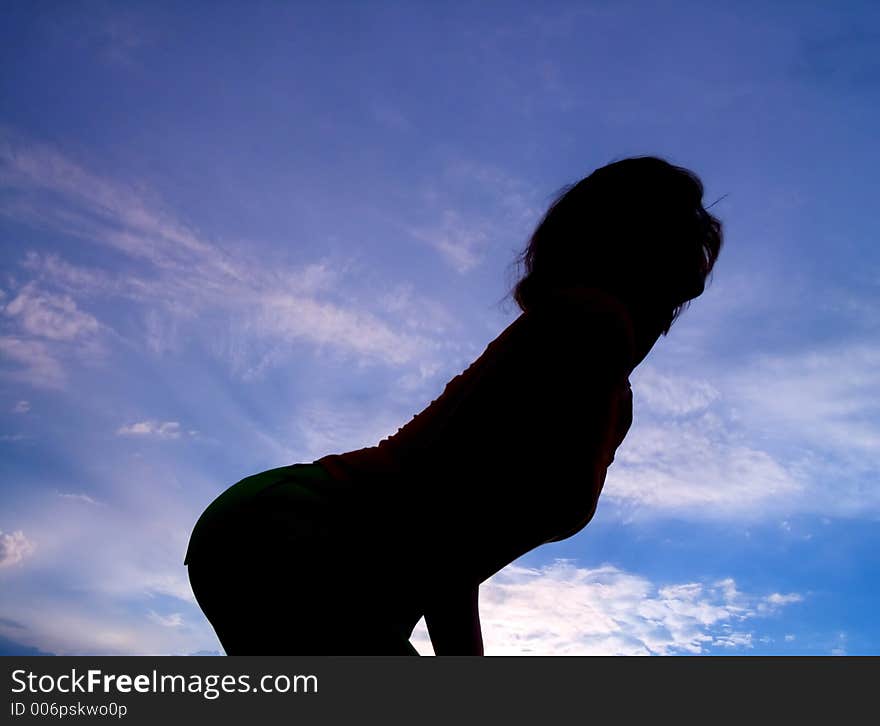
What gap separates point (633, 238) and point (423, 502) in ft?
3.85

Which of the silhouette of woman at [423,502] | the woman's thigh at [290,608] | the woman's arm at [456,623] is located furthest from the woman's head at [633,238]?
the woman's thigh at [290,608]

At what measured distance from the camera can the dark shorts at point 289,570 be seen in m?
1.67

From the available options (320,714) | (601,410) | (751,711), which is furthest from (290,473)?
(751,711)

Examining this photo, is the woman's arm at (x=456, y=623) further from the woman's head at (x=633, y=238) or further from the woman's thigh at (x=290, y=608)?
the woman's head at (x=633, y=238)

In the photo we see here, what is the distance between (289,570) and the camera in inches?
65.2

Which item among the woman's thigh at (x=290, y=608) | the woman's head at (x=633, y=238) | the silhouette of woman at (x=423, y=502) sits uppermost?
the woman's head at (x=633, y=238)

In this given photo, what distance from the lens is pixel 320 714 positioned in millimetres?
1660

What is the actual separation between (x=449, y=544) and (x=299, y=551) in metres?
0.41

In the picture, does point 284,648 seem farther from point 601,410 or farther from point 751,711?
point 751,711

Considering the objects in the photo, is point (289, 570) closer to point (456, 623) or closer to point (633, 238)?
point (456, 623)

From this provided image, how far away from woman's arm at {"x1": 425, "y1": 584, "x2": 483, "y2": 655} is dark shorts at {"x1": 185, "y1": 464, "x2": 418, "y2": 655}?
413 millimetres

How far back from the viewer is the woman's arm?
2.20 m

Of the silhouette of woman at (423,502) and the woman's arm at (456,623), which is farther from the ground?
the silhouette of woman at (423,502)

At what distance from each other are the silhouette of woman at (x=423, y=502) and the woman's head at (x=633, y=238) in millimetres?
368
